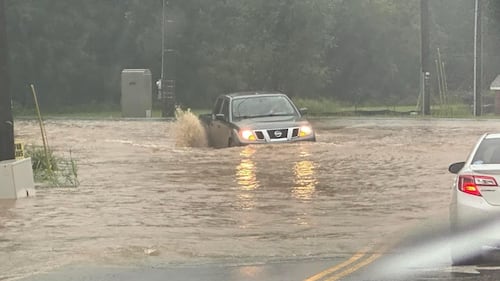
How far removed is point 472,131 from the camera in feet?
97.3

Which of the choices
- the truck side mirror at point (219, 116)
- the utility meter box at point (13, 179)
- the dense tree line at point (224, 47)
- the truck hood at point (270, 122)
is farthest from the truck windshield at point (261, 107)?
the dense tree line at point (224, 47)

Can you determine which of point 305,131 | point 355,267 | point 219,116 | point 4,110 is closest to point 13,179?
point 4,110

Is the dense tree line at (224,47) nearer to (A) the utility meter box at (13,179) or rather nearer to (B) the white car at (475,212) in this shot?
(A) the utility meter box at (13,179)

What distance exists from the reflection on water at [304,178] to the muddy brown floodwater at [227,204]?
0.09ft

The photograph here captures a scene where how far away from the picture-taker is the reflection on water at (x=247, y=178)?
562 inches

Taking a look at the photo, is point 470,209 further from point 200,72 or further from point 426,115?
point 200,72

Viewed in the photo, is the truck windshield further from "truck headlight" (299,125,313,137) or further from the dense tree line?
the dense tree line

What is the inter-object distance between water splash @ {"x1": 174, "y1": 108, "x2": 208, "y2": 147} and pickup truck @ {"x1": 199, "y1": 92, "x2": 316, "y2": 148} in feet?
2.80

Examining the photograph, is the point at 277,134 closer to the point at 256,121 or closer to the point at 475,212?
the point at 256,121

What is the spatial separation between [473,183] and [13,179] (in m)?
7.87

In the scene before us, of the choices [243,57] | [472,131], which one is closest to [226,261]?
[472,131]

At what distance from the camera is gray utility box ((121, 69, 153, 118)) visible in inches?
1779

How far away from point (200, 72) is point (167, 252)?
191ft

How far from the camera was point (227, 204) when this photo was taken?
1395 centimetres
